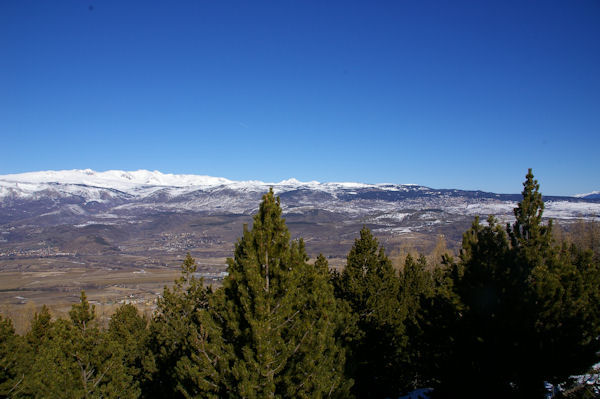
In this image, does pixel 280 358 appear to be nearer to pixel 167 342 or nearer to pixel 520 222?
pixel 520 222

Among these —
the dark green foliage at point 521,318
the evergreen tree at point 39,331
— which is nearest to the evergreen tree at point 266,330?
the dark green foliage at point 521,318

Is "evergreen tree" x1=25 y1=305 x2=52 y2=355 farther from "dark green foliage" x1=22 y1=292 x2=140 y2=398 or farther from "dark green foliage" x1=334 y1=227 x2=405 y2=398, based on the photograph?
"dark green foliage" x1=334 y1=227 x2=405 y2=398

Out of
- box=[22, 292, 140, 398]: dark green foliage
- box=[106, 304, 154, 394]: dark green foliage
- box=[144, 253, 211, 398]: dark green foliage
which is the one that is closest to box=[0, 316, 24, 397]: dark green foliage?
box=[22, 292, 140, 398]: dark green foliage

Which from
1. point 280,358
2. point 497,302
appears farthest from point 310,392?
point 497,302

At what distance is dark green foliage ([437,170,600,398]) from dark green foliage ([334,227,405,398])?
5.58 metres

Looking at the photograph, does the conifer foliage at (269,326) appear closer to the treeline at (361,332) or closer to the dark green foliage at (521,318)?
the treeline at (361,332)

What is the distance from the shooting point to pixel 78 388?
15266 mm

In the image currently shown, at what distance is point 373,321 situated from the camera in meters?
20.1

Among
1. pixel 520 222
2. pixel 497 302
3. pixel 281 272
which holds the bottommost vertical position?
pixel 497 302

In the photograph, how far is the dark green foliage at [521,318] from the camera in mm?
12711

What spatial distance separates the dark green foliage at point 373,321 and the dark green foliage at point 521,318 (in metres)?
5.58

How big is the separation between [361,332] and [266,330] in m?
9.94

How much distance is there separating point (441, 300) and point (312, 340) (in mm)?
7847

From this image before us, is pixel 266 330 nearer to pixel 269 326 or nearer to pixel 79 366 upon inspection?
pixel 269 326
